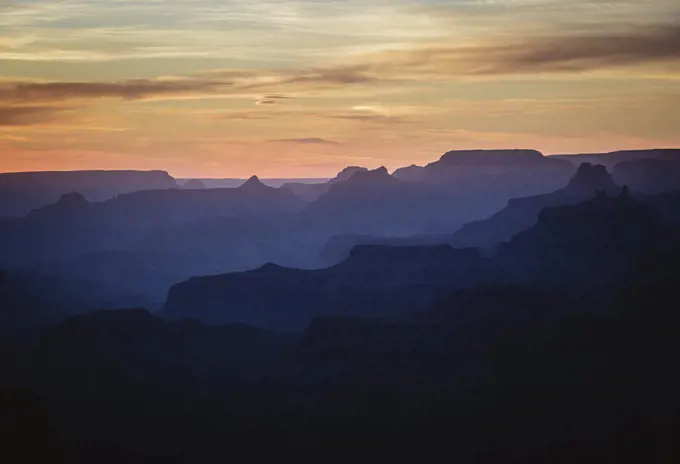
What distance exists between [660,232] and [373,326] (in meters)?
29.3

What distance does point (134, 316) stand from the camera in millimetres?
52062

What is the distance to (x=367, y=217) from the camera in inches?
4476

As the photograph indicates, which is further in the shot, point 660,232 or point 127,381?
point 660,232

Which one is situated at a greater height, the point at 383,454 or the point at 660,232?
the point at 660,232

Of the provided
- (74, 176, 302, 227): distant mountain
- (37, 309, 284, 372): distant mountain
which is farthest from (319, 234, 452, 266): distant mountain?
(37, 309, 284, 372): distant mountain

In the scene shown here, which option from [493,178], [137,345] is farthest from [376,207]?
[137,345]

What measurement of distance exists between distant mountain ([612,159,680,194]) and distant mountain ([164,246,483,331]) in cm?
3148

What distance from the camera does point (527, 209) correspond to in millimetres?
95250

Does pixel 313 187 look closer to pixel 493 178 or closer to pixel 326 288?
pixel 493 178

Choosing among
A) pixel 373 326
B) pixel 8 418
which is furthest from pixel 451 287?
→ pixel 8 418

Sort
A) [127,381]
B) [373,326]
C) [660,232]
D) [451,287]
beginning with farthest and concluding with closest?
[660,232], [451,287], [373,326], [127,381]

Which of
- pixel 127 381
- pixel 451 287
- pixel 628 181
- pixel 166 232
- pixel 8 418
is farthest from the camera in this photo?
pixel 166 232

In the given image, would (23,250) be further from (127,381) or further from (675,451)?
(675,451)

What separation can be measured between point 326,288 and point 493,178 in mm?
57151
